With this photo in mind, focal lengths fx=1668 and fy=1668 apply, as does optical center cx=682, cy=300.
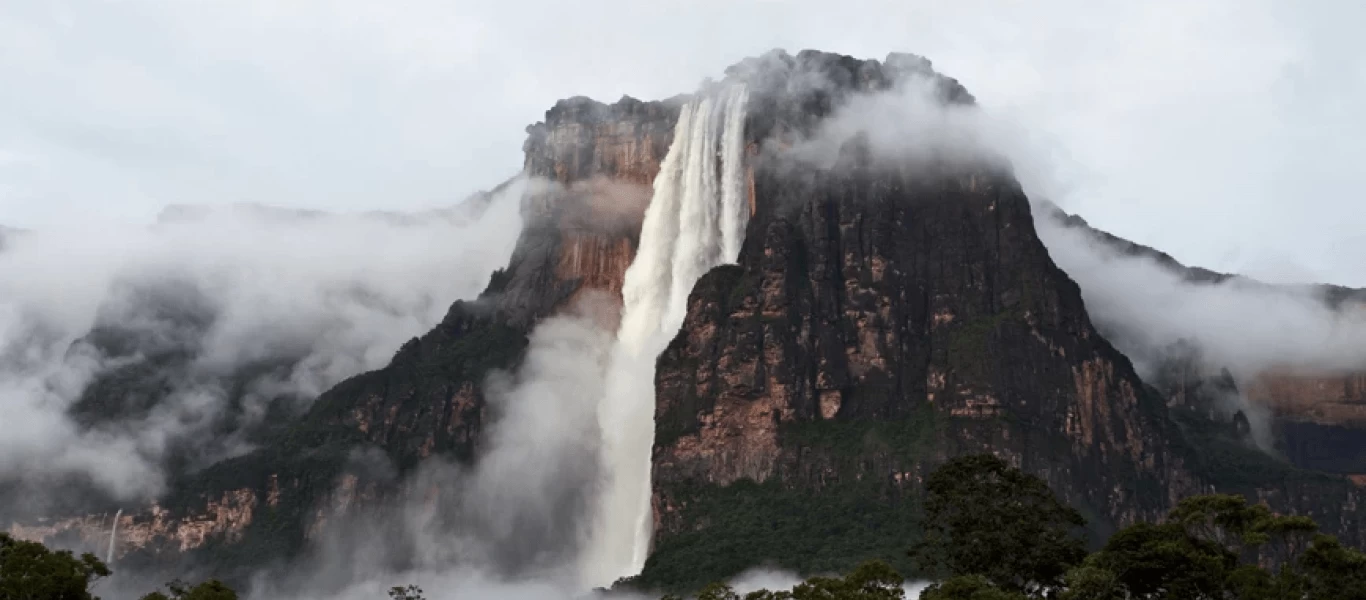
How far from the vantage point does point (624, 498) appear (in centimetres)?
16362

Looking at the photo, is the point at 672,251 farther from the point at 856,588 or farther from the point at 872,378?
the point at 856,588

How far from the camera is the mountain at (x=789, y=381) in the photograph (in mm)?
145000

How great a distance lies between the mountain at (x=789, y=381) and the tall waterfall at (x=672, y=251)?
5.02 feet

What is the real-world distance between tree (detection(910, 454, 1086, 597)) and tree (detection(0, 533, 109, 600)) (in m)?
39.3

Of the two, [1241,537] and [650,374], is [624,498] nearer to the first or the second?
[650,374]

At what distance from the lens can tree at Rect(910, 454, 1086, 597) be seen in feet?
265

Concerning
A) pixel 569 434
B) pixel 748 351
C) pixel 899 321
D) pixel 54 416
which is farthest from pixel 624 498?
pixel 54 416

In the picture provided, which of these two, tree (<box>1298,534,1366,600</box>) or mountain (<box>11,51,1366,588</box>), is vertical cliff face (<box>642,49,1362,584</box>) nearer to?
mountain (<box>11,51,1366,588</box>)

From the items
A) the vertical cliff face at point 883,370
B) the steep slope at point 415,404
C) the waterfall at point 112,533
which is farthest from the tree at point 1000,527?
the waterfall at point 112,533

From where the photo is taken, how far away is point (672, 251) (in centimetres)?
17738

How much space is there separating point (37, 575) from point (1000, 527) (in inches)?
1768

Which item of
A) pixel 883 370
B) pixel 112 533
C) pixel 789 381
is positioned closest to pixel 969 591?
pixel 789 381

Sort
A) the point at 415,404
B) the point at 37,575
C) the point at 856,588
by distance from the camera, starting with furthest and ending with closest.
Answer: the point at 415,404 → the point at 856,588 → the point at 37,575

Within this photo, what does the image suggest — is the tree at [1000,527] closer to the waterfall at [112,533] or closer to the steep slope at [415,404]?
the steep slope at [415,404]
